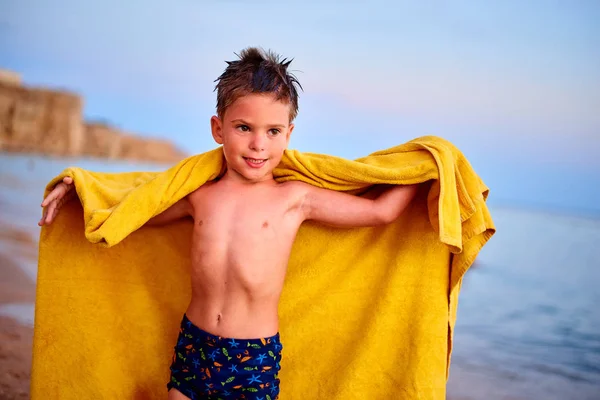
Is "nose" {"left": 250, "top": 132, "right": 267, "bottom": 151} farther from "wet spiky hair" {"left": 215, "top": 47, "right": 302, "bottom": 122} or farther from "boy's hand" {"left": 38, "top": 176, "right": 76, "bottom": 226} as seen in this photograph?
"boy's hand" {"left": 38, "top": 176, "right": 76, "bottom": 226}

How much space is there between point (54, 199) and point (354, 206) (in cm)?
114

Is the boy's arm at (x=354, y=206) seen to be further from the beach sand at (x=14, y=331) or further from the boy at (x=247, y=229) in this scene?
the beach sand at (x=14, y=331)

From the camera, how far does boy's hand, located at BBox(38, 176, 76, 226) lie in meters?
2.24

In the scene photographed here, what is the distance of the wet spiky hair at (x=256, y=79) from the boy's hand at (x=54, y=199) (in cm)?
64

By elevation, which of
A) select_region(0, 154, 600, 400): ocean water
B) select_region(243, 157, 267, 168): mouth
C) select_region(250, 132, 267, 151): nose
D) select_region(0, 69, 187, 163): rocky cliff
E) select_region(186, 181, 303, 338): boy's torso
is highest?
select_region(0, 69, 187, 163): rocky cliff

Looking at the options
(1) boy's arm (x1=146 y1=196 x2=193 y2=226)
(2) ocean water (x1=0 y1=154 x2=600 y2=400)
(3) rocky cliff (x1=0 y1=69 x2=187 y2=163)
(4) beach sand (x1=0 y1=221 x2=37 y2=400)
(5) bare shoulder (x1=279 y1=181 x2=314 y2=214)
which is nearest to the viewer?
(5) bare shoulder (x1=279 y1=181 x2=314 y2=214)

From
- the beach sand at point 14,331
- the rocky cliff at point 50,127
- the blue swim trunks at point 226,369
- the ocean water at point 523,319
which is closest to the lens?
the blue swim trunks at point 226,369

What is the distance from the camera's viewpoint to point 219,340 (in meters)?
2.20

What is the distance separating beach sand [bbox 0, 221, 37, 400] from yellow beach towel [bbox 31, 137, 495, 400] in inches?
34.4

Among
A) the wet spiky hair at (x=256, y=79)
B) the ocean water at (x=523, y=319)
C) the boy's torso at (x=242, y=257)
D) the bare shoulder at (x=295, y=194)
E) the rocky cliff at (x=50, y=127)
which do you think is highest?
the rocky cliff at (x=50, y=127)

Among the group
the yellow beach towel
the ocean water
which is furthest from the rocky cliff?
the yellow beach towel

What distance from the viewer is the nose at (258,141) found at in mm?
2199

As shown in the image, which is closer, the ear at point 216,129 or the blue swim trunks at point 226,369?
the blue swim trunks at point 226,369

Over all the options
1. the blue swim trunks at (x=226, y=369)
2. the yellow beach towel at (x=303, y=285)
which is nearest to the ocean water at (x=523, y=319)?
the yellow beach towel at (x=303, y=285)
